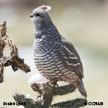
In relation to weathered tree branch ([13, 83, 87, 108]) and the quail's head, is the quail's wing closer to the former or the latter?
the quail's head

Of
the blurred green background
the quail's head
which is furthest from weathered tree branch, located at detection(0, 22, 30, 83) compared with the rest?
the blurred green background

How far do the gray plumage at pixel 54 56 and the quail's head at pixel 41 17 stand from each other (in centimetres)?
3

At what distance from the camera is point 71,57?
175 inches

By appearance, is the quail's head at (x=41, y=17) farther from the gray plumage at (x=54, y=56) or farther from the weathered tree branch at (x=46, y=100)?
the weathered tree branch at (x=46, y=100)

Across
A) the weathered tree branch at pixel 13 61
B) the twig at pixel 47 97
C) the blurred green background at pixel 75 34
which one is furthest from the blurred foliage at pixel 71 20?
the weathered tree branch at pixel 13 61

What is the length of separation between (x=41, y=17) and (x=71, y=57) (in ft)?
1.15

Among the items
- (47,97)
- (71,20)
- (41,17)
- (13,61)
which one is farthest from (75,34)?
(13,61)

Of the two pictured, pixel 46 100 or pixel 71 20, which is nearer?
pixel 46 100

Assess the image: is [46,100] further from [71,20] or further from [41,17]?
[71,20]

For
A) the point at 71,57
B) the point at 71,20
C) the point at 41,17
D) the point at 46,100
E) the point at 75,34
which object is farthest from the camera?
the point at 71,20

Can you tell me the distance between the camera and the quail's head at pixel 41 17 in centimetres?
425

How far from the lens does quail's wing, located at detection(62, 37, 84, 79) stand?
4.44 metres

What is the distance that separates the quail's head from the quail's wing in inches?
8.1

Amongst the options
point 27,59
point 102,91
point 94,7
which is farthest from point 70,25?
point 102,91
